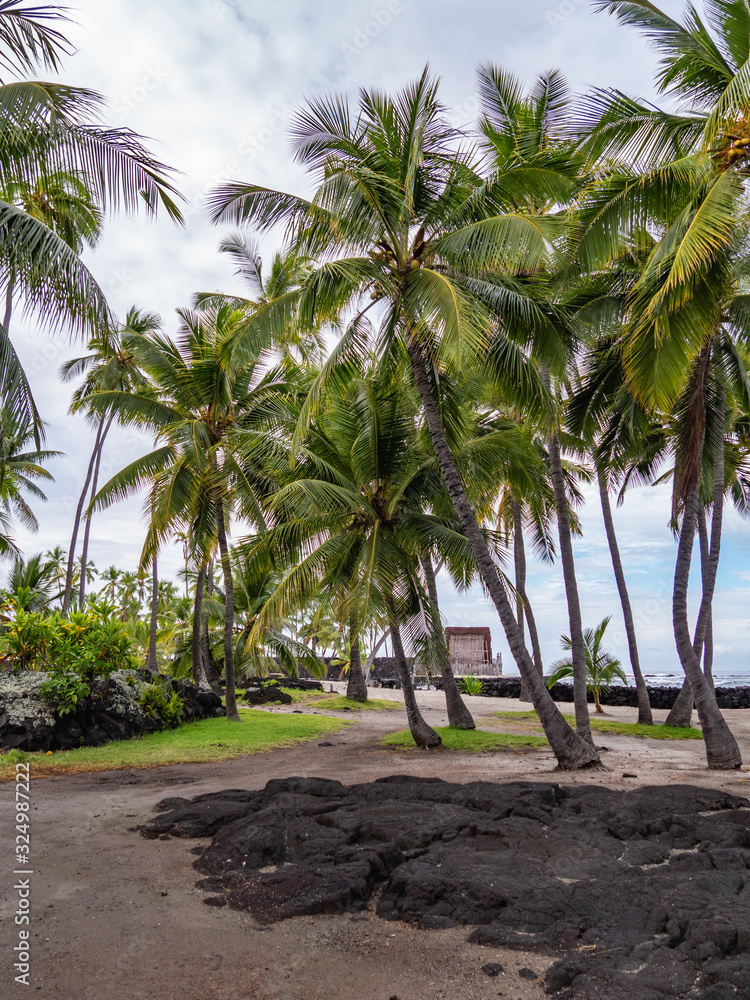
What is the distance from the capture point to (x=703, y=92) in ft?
31.2

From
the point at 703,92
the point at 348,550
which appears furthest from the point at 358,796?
the point at 703,92

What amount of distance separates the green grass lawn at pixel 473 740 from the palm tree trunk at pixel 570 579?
5.78 feet

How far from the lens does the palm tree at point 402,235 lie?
384 inches

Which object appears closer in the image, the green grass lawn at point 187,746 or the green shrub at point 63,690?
the green grass lawn at point 187,746

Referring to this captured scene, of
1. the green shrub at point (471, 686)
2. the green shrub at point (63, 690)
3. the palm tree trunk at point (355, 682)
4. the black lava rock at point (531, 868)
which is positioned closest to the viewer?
the black lava rock at point (531, 868)

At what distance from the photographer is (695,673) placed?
436 inches

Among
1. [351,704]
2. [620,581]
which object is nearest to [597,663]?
[620,581]

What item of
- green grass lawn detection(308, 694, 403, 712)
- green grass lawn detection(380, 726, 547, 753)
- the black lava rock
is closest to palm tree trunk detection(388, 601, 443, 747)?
green grass lawn detection(380, 726, 547, 753)

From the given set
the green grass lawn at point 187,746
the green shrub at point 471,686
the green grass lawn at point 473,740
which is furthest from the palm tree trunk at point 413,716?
the green shrub at point 471,686

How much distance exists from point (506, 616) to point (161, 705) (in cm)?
872

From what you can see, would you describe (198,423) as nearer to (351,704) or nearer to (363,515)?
(363,515)

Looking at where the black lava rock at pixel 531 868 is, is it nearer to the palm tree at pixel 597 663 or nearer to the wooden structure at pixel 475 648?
the palm tree at pixel 597 663

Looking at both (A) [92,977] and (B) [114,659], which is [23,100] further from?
(B) [114,659]

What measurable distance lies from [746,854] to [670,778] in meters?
4.57
